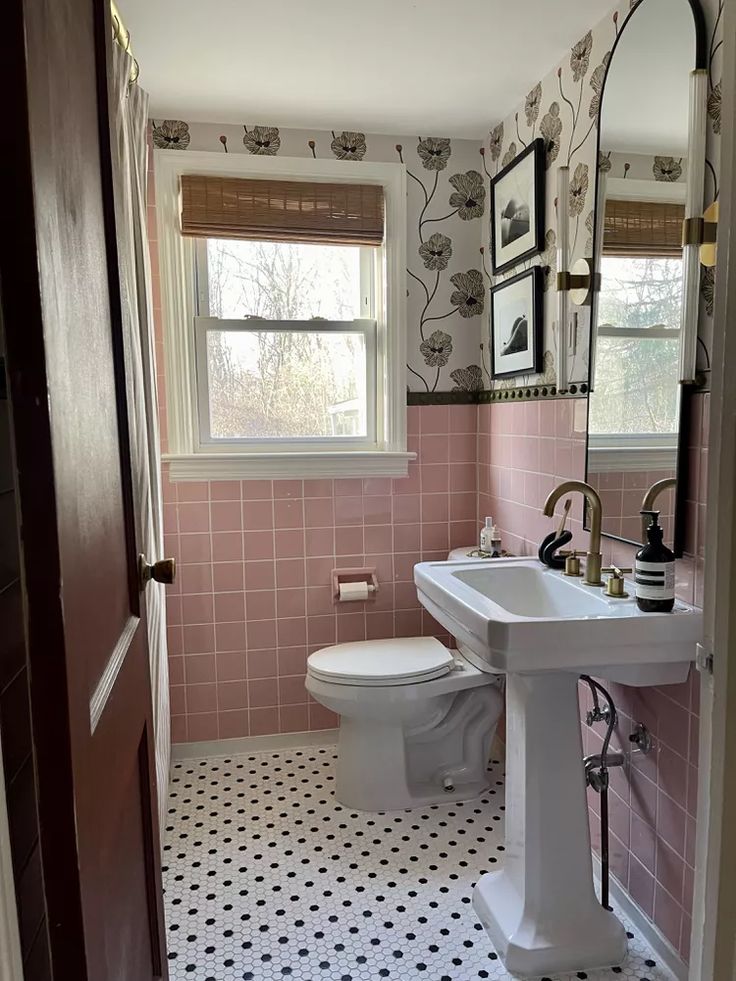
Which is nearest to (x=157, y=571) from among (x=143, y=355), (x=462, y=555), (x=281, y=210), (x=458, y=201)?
(x=143, y=355)

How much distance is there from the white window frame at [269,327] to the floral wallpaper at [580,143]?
0.44 metres

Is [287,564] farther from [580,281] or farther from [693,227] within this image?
[693,227]

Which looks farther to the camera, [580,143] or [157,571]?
[580,143]

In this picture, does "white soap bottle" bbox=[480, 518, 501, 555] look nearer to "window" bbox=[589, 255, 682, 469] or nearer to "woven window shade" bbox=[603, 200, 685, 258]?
"window" bbox=[589, 255, 682, 469]

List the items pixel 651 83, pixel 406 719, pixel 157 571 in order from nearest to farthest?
1. pixel 157 571
2. pixel 651 83
3. pixel 406 719

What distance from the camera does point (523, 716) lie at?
5.14 feet

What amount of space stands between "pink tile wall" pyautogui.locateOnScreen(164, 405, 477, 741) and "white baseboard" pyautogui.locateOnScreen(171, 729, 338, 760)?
1.2 inches

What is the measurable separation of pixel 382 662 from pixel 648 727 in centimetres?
84

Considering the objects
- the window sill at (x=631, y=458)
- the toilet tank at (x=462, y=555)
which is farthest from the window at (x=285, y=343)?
the window sill at (x=631, y=458)

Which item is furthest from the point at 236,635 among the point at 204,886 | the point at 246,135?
the point at 246,135

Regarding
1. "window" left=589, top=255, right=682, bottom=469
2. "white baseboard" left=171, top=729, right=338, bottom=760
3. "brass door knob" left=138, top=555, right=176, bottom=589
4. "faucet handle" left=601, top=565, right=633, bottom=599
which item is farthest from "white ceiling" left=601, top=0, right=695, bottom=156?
"white baseboard" left=171, top=729, right=338, bottom=760

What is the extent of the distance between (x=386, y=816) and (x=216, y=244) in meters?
2.05

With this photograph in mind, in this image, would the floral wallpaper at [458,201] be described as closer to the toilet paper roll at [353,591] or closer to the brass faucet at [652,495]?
the brass faucet at [652,495]

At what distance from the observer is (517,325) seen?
7.38 feet
